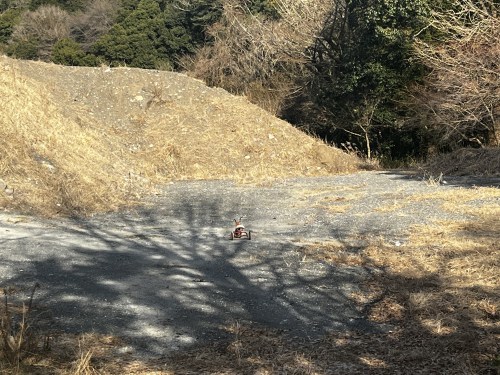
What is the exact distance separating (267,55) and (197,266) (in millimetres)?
23782

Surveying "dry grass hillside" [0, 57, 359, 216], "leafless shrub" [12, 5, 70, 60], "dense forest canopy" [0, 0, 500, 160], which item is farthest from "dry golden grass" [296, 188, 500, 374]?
"leafless shrub" [12, 5, 70, 60]

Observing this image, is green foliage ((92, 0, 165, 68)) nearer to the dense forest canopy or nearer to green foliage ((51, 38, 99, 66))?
the dense forest canopy

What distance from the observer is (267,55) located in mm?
30203

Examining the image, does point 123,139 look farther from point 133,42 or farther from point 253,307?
point 133,42

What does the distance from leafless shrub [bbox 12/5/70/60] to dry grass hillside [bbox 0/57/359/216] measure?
74.0 ft

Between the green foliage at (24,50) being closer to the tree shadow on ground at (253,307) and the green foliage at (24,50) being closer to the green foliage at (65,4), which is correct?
the green foliage at (65,4)

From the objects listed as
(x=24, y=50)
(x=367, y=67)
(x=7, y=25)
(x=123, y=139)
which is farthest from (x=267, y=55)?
(x=7, y=25)

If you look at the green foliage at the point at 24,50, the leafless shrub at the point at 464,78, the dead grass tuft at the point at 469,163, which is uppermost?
the green foliage at the point at 24,50

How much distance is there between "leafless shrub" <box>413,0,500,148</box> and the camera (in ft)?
52.5

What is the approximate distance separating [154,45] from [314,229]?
35.3 meters

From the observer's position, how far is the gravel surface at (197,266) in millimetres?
5465

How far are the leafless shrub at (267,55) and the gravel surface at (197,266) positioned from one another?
54.9ft

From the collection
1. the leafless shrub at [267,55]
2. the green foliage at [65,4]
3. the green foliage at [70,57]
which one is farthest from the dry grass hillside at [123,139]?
the green foliage at [65,4]

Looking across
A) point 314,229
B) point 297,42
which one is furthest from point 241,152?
point 314,229
